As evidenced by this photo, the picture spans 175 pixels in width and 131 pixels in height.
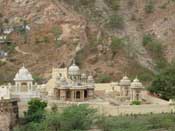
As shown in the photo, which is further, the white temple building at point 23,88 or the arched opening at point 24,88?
the arched opening at point 24,88

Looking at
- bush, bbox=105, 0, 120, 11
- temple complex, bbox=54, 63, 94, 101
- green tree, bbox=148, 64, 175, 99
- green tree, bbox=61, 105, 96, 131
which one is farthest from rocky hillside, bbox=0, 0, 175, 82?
green tree, bbox=61, 105, 96, 131

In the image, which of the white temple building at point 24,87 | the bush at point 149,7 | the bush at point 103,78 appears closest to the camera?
the white temple building at point 24,87

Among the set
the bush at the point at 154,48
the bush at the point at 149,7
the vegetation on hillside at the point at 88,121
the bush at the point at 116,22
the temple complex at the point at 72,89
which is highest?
the bush at the point at 149,7

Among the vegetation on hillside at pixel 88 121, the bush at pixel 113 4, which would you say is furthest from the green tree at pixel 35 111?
the bush at pixel 113 4

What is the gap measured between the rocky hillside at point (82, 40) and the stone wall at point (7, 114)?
494 inches

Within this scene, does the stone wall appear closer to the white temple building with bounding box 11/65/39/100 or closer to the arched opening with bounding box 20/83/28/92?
the white temple building with bounding box 11/65/39/100

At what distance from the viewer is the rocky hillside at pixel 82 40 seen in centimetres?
6150

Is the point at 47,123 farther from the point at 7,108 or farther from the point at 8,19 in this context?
the point at 8,19

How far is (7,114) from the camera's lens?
45.5 m

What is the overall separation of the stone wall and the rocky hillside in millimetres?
12540

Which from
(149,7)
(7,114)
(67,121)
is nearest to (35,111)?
(7,114)

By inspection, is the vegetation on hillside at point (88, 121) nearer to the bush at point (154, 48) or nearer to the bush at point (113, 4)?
the bush at point (154, 48)

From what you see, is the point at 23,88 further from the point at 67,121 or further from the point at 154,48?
the point at 154,48

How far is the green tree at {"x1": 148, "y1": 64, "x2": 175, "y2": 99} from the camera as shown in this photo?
52.5m
